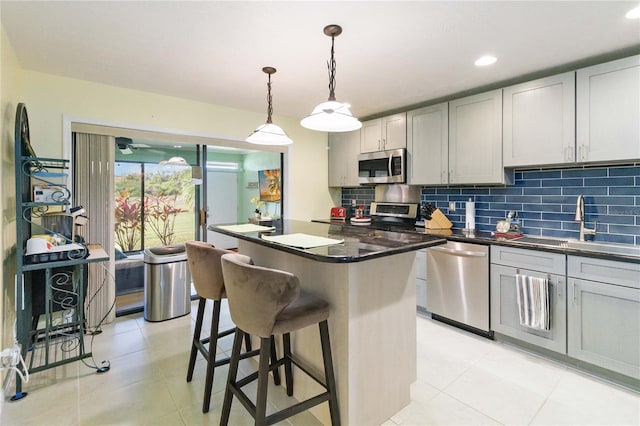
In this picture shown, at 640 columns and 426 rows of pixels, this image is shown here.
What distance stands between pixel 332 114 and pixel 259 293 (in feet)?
3.72

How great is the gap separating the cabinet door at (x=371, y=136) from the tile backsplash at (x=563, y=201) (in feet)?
3.72

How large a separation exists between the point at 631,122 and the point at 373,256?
2362mm

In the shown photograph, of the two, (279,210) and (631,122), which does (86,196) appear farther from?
(631,122)

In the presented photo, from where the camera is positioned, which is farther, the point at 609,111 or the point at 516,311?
the point at 516,311

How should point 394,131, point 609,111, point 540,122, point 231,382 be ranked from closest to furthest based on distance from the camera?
point 231,382, point 609,111, point 540,122, point 394,131

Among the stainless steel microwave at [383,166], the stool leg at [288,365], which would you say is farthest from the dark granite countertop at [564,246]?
the stool leg at [288,365]

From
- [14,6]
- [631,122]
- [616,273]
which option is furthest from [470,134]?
[14,6]

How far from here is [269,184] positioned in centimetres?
438

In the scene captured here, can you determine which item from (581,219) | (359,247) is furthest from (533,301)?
(359,247)

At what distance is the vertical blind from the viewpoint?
299 centimetres

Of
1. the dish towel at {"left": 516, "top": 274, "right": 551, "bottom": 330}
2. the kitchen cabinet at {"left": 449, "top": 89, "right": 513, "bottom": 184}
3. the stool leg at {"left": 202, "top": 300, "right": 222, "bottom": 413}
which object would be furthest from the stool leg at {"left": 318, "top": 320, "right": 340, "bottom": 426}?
the kitchen cabinet at {"left": 449, "top": 89, "right": 513, "bottom": 184}

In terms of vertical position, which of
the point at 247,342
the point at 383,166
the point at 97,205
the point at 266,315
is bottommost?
the point at 247,342

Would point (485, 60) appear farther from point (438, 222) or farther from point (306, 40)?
point (438, 222)

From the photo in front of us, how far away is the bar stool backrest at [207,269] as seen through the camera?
1.93m
